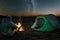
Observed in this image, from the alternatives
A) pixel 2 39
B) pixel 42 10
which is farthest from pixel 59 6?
pixel 2 39

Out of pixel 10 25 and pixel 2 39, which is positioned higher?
pixel 10 25

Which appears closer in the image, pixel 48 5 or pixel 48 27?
pixel 48 27

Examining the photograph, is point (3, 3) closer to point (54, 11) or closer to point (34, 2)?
point (34, 2)

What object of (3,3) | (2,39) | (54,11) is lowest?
(2,39)

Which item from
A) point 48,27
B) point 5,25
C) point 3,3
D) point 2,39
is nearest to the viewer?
point 2,39

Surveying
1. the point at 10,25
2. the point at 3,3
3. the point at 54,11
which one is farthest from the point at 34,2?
the point at 10,25

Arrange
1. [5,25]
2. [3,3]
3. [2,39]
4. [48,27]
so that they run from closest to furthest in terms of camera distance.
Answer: [2,39] → [5,25] → [48,27] → [3,3]

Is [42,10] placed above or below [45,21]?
above

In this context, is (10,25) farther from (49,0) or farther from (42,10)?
(49,0)

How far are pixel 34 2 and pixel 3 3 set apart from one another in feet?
3.40

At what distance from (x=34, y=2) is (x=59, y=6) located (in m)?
0.88

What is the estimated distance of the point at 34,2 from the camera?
4.16 meters

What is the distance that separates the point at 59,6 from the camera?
4.26 metres

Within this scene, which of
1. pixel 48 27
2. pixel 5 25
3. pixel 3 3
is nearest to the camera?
pixel 5 25
